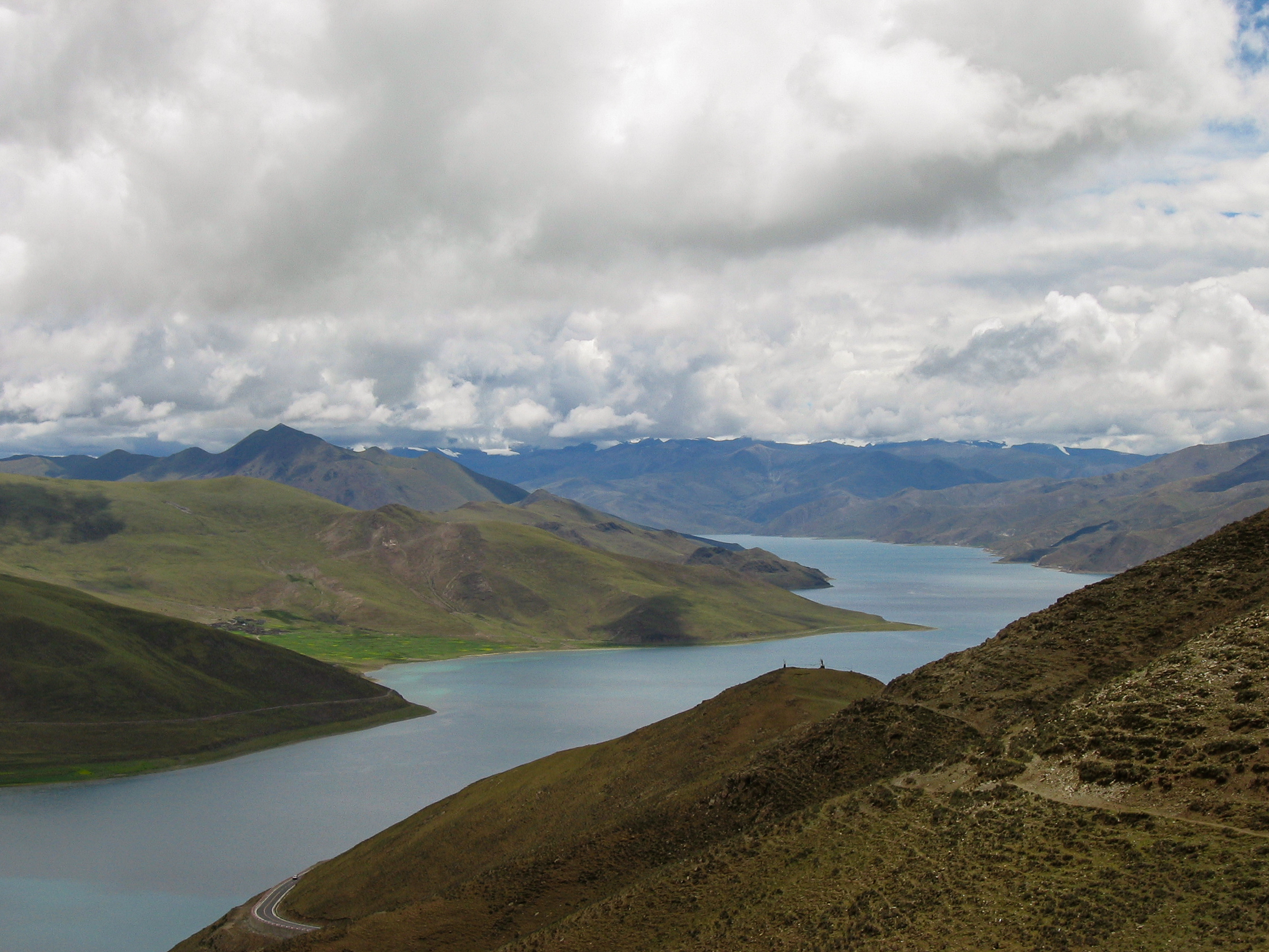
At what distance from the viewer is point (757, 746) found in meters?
61.0

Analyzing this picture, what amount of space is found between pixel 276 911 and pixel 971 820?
60296mm

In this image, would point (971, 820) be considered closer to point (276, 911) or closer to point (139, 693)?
point (276, 911)

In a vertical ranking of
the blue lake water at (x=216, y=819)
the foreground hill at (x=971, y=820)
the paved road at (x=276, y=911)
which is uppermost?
the foreground hill at (x=971, y=820)

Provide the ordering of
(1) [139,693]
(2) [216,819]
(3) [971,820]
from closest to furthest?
(3) [971,820]
(2) [216,819]
(1) [139,693]

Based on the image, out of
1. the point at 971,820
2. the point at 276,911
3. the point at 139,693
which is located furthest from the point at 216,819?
the point at 971,820

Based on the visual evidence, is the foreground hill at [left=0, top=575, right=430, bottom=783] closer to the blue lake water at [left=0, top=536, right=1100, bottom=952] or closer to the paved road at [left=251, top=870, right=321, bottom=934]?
the blue lake water at [left=0, top=536, right=1100, bottom=952]

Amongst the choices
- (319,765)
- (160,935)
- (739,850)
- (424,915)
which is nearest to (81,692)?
(319,765)

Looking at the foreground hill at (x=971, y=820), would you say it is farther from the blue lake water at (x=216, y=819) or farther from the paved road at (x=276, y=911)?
the blue lake water at (x=216, y=819)

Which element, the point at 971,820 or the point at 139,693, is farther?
the point at 139,693

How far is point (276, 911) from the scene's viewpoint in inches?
2815

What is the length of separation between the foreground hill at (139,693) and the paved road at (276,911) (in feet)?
265

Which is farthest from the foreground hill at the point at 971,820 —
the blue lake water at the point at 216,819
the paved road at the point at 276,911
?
the blue lake water at the point at 216,819

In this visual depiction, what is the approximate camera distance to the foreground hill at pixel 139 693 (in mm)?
148875

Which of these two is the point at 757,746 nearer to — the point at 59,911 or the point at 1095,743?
the point at 1095,743
